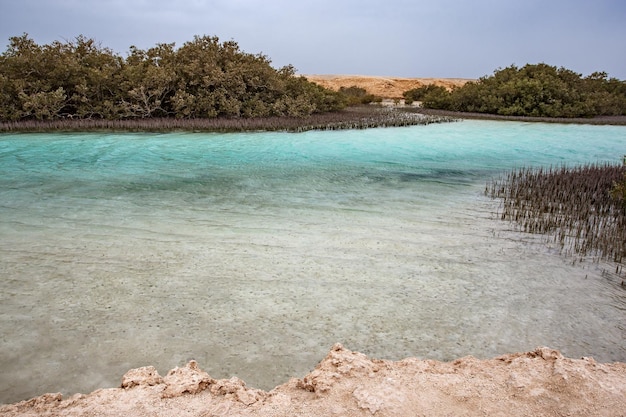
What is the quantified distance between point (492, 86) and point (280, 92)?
16.6 meters

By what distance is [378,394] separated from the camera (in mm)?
1998

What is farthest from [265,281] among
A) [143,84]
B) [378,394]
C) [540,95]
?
[540,95]

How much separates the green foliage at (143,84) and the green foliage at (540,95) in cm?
1352

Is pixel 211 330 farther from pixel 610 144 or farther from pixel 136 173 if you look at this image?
pixel 610 144

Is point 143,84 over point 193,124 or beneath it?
over

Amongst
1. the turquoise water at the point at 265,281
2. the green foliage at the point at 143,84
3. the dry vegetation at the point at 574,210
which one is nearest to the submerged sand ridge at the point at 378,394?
the turquoise water at the point at 265,281

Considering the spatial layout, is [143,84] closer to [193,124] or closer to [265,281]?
[193,124]

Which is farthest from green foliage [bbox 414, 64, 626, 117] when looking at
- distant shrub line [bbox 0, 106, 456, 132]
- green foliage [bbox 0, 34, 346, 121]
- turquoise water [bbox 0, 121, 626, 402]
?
turquoise water [bbox 0, 121, 626, 402]

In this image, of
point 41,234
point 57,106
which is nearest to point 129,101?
point 57,106

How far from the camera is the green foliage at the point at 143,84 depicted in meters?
17.3

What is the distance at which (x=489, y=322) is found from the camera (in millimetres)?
3152

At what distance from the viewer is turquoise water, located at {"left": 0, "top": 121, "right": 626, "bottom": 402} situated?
2760mm

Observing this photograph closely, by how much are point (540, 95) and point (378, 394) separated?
29627 mm

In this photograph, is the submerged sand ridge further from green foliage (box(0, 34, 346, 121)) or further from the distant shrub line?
green foliage (box(0, 34, 346, 121))
